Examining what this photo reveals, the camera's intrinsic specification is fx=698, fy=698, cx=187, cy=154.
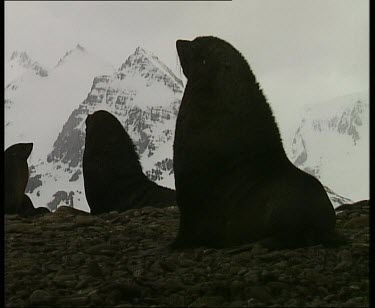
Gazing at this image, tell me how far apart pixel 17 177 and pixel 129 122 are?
2562 millimetres

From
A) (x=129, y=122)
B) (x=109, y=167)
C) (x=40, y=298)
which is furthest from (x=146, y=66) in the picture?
(x=109, y=167)

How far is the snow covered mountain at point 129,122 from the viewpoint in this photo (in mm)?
4770

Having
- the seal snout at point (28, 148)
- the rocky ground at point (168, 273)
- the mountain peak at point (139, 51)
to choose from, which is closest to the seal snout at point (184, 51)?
the mountain peak at point (139, 51)

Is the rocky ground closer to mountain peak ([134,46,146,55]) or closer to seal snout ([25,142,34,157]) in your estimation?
mountain peak ([134,46,146,55])

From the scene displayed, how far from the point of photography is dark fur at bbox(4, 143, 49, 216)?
8.59 meters

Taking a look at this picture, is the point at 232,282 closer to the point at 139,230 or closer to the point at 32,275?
the point at 32,275

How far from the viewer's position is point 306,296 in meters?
3.31

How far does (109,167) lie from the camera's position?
27.8ft

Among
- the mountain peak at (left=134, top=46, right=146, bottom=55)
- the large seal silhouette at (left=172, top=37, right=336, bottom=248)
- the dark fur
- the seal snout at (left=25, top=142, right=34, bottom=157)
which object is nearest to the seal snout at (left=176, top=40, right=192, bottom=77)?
the large seal silhouette at (left=172, top=37, right=336, bottom=248)

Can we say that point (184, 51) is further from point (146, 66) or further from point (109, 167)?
point (109, 167)

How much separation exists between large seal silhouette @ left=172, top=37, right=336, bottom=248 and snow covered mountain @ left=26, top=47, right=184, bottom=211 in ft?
0.99

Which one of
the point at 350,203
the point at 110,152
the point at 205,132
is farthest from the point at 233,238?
the point at 110,152

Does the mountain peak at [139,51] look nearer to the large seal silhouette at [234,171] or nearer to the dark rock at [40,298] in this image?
the large seal silhouette at [234,171]
